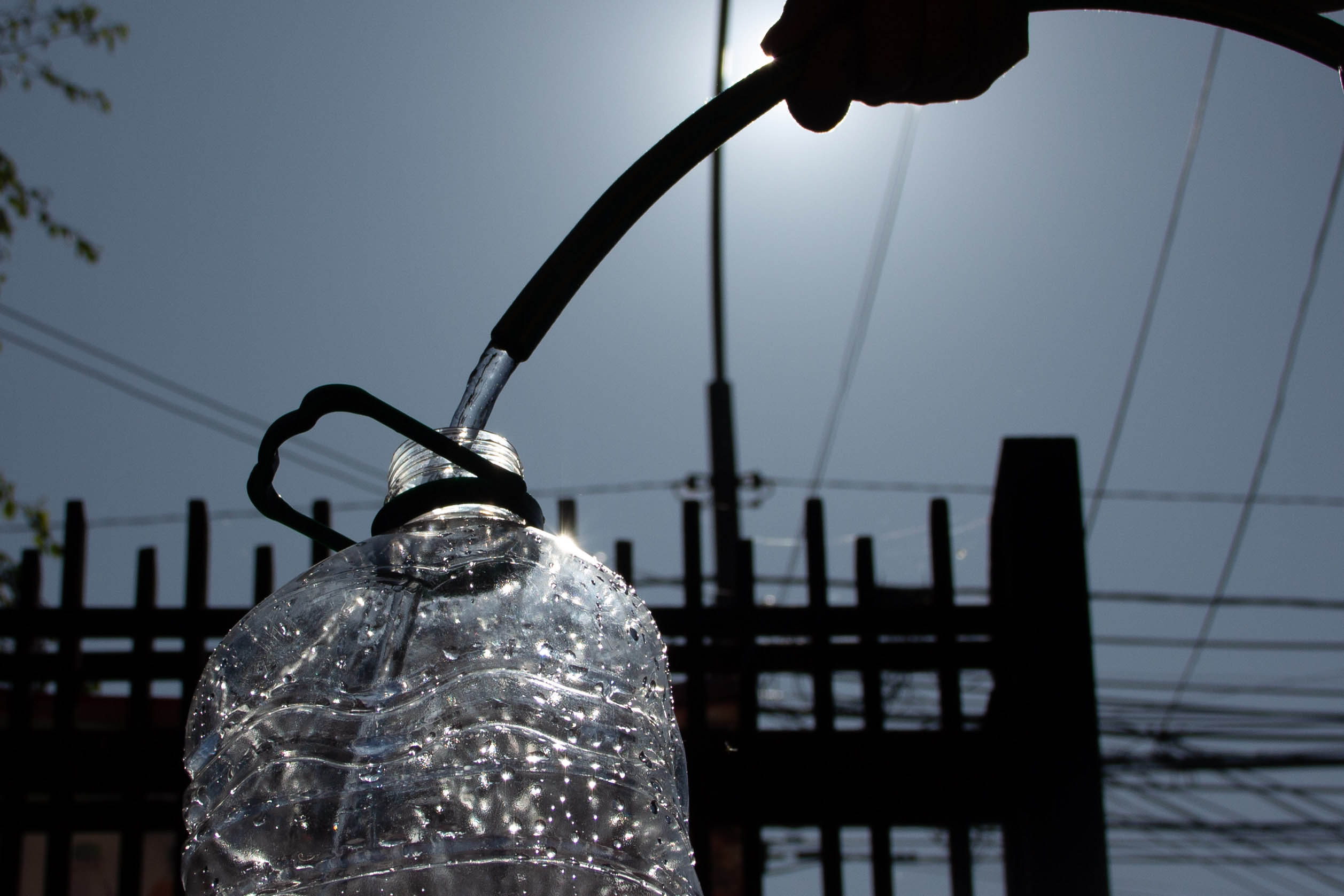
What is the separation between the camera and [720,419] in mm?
6902

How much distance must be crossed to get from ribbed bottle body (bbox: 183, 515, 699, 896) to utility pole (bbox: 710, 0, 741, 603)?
4.55m


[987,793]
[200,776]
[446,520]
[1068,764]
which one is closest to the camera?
[446,520]

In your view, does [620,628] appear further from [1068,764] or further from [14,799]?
[14,799]

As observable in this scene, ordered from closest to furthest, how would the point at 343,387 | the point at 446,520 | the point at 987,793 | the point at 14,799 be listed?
the point at 343,387 < the point at 446,520 < the point at 987,793 < the point at 14,799

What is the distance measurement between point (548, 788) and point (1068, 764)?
153 centimetres

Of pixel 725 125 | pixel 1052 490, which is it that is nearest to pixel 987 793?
pixel 1052 490

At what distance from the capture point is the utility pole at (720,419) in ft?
20.9

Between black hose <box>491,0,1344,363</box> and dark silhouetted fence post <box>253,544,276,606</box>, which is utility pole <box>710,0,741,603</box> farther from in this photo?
black hose <box>491,0,1344,363</box>

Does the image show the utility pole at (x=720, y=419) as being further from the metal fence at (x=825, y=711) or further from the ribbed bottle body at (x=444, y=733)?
the ribbed bottle body at (x=444, y=733)

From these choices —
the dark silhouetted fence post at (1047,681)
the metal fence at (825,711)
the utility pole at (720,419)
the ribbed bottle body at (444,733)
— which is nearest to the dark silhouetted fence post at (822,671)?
the metal fence at (825,711)

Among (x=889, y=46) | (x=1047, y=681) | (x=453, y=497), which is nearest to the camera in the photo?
(x=453, y=497)

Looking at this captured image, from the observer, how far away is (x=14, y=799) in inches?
104

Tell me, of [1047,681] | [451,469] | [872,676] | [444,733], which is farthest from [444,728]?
[872,676]

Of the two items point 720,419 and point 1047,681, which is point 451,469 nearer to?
point 1047,681
